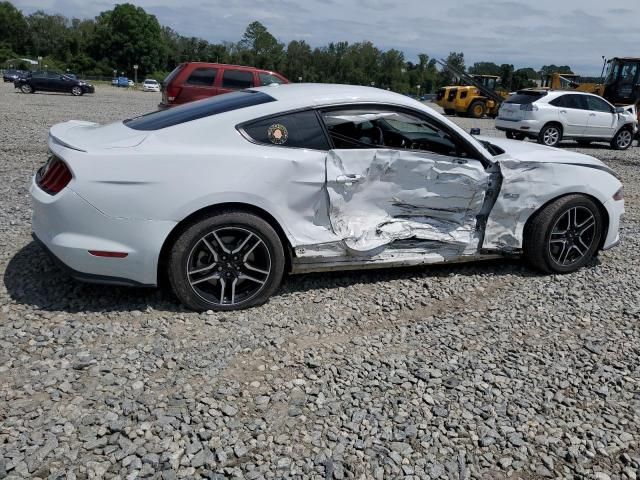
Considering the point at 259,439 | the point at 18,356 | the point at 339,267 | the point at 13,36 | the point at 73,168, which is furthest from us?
the point at 13,36

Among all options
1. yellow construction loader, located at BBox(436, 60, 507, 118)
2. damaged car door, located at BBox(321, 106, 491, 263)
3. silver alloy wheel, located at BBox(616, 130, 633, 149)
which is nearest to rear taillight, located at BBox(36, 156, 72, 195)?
damaged car door, located at BBox(321, 106, 491, 263)

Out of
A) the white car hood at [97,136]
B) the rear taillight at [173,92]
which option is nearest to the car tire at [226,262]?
the white car hood at [97,136]

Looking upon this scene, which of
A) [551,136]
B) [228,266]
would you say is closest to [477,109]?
[551,136]

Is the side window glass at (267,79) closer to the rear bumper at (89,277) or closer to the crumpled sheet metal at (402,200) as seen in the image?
the crumpled sheet metal at (402,200)

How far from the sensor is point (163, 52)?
103375mm

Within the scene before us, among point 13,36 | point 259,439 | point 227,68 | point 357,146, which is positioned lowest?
point 259,439

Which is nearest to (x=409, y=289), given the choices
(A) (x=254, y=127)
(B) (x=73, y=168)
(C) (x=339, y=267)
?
(C) (x=339, y=267)

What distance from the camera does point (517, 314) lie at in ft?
13.1

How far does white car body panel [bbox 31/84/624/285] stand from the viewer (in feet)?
11.1

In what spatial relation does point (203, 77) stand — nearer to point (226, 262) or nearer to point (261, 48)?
point (226, 262)

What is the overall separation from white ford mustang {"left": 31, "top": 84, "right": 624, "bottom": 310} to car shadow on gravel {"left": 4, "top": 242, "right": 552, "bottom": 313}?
0.25 m

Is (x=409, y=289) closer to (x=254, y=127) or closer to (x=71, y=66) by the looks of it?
(x=254, y=127)

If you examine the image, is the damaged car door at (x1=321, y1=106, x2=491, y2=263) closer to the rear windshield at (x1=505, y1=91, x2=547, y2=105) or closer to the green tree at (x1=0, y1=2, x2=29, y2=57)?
the rear windshield at (x1=505, y1=91, x2=547, y2=105)

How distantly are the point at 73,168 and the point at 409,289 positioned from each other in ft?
8.29
